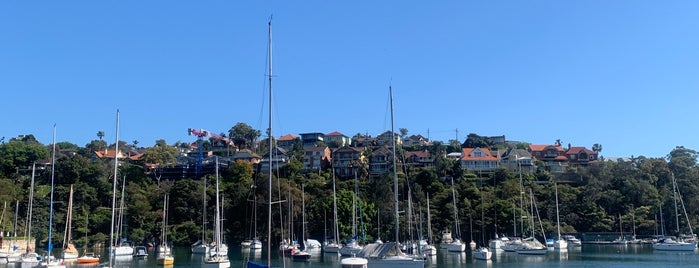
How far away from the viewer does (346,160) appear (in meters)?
128

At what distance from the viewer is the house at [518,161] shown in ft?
419

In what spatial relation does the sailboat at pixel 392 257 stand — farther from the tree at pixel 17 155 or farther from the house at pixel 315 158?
the tree at pixel 17 155

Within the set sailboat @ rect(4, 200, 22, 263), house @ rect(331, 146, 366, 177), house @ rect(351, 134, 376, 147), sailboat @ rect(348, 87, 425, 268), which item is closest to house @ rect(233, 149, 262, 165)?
house @ rect(331, 146, 366, 177)

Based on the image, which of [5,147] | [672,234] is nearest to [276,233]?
[5,147]

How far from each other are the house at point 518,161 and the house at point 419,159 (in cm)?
1518

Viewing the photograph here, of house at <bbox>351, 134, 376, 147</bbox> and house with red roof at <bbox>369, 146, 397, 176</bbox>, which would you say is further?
house at <bbox>351, 134, 376, 147</bbox>

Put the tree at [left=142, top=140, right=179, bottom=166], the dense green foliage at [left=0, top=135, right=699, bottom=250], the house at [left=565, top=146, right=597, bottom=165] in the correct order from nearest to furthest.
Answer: the dense green foliage at [left=0, top=135, right=699, bottom=250] < the tree at [left=142, top=140, right=179, bottom=166] < the house at [left=565, top=146, right=597, bottom=165]

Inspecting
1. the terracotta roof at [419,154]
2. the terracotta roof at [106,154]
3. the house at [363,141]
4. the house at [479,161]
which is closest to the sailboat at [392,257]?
the house at [479,161]

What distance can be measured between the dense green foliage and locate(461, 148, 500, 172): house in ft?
18.7

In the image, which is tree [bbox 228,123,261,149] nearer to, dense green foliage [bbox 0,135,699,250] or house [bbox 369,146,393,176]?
dense green foliage [bbox 0,135,699,250]

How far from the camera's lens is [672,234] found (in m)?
104

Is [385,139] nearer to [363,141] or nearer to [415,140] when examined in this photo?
[363,141]

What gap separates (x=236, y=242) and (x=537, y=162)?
239ft

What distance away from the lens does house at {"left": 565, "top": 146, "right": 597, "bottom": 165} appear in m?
148
